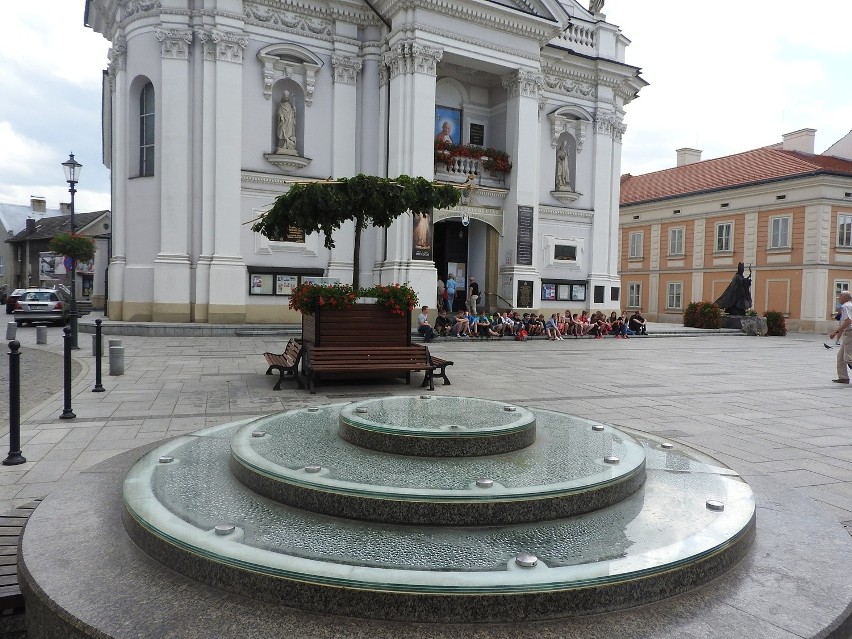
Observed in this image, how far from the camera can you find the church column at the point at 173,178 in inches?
788

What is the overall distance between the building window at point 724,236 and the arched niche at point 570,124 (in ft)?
46.2

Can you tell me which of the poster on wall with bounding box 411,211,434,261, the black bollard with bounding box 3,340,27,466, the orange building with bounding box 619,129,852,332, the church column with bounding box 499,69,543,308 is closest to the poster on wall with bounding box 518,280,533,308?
the church column with bounding box 499,69,543,308

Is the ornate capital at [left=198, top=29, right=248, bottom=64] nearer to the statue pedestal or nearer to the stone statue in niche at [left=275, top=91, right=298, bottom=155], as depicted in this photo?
the stone statue in niche at [left=275, top=91, right=298, bottom=155]

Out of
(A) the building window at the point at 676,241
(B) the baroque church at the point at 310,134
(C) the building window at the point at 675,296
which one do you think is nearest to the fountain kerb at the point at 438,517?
(B) the baroque church at the point at 310,134

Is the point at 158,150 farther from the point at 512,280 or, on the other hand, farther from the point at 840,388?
the point at 840,388

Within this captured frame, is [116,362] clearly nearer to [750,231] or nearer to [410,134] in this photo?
[410,134]

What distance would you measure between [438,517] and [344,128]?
20.9 metres

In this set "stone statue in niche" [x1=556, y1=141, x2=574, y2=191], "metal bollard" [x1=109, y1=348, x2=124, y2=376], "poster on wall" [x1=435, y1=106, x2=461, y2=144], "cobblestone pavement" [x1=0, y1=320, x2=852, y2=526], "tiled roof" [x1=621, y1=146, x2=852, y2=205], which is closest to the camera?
"cobblestone pavement" [x1=0, y1=320, x2=852, y2=526]

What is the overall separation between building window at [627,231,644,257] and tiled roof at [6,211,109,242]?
47.9 metres

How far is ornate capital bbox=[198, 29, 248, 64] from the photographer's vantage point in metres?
20.0

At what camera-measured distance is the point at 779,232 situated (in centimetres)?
3350

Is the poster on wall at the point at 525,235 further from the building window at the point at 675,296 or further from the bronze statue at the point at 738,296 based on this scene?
the building window at the point at 675,296

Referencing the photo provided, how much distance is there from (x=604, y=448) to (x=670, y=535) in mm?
1237

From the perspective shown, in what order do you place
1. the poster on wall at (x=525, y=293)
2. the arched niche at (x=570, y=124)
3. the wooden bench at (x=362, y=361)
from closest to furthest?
the wooden bench at (x=362, y=361) < the poster on wall at (x=525, y=293) < the arched niche at (x=570, y=124)
